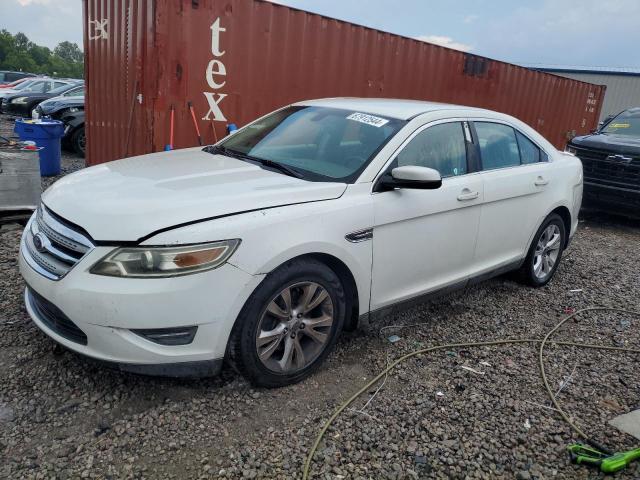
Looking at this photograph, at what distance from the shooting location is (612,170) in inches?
305

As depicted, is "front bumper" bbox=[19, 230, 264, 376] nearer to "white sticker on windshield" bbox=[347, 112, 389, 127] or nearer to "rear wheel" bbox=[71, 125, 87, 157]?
"white sticker on windshield" bbox=[347, 112, 389, 127]

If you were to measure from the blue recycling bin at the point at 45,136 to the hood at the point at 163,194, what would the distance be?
542 centimetres

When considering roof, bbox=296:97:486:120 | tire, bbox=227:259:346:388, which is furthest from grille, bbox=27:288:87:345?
roof, bbox=296:97:486:120

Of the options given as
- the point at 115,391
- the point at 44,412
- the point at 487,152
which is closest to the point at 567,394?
the point at 487,152

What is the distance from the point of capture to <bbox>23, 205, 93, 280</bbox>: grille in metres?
2.51

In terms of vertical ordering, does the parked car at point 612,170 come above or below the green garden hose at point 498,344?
above

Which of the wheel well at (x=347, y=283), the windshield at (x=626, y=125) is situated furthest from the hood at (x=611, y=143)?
the wheel well at (x=347, y=283)

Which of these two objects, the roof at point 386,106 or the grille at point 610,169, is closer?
the roof at point 386,106

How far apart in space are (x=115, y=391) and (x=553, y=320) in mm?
3265

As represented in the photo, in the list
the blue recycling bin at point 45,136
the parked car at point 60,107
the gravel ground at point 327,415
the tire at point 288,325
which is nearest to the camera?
the gravel ground at point 327,415

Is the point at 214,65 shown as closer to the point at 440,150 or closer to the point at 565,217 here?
the point at 440,150

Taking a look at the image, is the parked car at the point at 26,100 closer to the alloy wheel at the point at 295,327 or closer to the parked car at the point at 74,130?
the parked car at the point at 74,130

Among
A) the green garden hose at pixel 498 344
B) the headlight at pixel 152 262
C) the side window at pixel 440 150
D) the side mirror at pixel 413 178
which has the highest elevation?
the side window at pixel 440 150

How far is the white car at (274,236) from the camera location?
2424 mm
